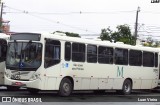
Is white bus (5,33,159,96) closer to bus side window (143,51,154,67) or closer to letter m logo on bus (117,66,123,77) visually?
letter m logo on bus (117,66,123,77)

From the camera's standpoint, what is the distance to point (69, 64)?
21609 mm

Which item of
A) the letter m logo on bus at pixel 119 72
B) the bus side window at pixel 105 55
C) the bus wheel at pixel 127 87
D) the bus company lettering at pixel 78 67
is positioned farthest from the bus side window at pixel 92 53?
the bus wheel at pixel 127 87

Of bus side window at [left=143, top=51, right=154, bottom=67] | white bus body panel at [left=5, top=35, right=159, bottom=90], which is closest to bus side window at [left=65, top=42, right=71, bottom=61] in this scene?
white bus body panel at [left=5, top=35, right=159, bottom=90]

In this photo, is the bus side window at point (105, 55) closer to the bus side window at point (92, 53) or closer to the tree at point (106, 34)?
the bus side window at point (92, 53)

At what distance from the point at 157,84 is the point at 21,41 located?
37.9 ft

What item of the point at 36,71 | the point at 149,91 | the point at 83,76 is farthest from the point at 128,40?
the point at 36,71

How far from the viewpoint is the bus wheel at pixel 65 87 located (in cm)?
2105

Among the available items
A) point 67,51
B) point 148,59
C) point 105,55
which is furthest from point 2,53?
point 148,59

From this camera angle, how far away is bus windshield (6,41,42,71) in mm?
20078

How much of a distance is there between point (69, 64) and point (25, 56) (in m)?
2.36

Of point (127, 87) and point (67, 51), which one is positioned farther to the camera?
point (127, 87)

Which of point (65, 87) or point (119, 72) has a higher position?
point (119, 72)

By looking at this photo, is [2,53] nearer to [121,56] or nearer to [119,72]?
[119,72]

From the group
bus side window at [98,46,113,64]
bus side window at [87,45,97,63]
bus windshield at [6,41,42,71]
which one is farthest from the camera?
bus side window at [98,46,113,64]
